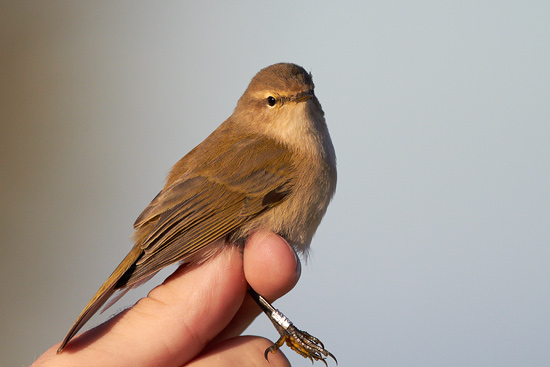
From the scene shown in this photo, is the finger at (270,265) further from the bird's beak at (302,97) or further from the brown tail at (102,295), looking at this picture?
the bird's beak at (302,97)

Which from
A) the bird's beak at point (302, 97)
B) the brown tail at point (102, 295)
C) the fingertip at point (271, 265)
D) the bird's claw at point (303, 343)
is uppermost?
the bird's beak at point (302, 97)

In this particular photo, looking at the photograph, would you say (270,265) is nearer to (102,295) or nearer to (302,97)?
(102,295)

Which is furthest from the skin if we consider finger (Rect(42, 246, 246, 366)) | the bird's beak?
the bird's beak

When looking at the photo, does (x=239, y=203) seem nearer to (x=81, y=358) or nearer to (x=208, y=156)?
(x=208, y=156)

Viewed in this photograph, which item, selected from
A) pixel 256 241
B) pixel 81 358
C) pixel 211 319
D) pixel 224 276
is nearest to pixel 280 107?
pixel 256 241

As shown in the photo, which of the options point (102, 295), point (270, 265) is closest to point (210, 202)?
point (270, 265)

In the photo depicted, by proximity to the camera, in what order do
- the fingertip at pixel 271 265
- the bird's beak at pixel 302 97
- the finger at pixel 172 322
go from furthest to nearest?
the bird's beak at pixel 302 97
the fingertip at pixel 271 265
the finger at pixel 172 322

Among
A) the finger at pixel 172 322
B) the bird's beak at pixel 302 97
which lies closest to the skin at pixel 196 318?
the finger at pixel 172 322
